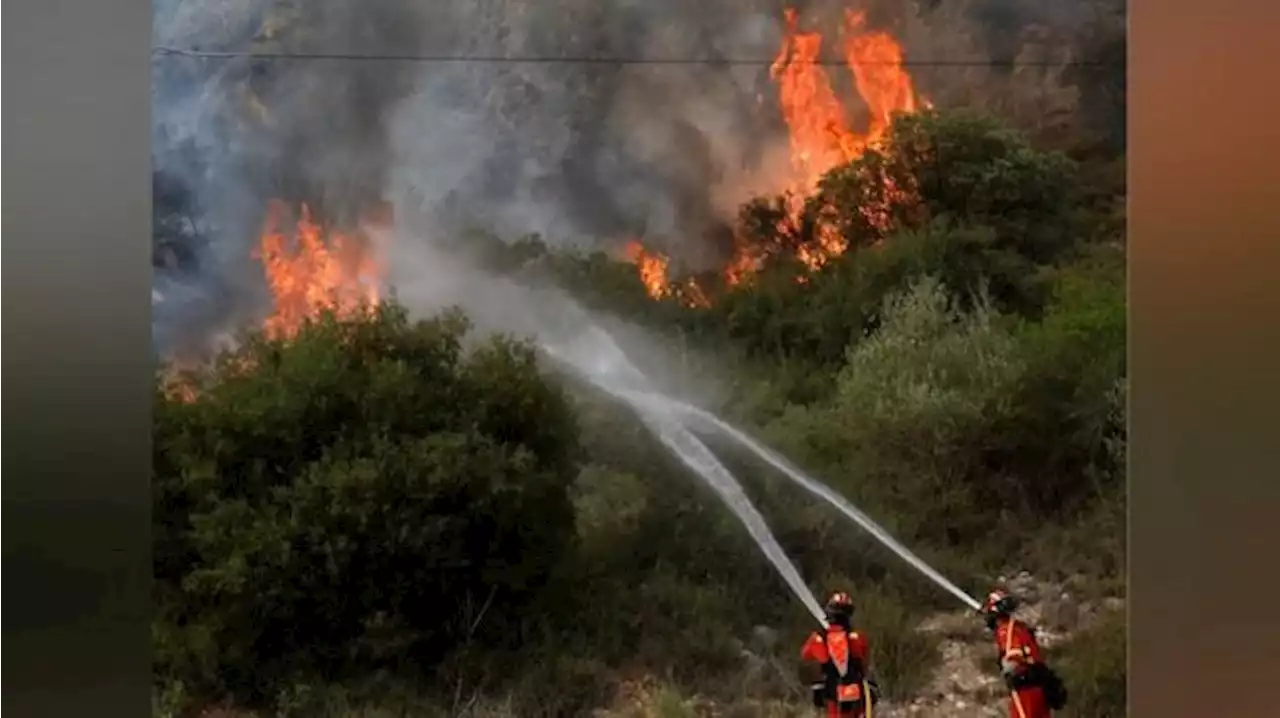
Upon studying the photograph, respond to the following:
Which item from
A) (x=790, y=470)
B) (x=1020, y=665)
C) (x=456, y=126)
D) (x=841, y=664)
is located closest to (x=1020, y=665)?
(x=1020, y=665)

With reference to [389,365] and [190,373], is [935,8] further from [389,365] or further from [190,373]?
[190,373]

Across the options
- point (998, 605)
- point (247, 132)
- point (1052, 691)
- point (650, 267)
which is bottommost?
point (1052, 691)

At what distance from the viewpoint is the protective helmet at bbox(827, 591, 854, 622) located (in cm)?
156

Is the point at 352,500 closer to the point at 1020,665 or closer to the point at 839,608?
the point at 839,608

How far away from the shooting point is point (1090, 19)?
161 cm

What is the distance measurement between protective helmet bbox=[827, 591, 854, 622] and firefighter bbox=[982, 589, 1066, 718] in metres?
0.16

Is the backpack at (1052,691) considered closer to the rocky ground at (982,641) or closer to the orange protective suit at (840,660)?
the rocky ground at (982,641)

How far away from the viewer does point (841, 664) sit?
1.55 metres

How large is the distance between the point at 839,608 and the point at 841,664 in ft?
0.22

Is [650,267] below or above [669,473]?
above

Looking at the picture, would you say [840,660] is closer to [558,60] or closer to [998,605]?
[998,605]

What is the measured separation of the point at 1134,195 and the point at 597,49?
68 cm

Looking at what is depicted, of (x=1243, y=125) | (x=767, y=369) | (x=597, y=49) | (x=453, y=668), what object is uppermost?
(x=597, y=49)

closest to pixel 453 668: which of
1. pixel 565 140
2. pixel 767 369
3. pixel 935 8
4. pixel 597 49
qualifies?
pixel 767 369
